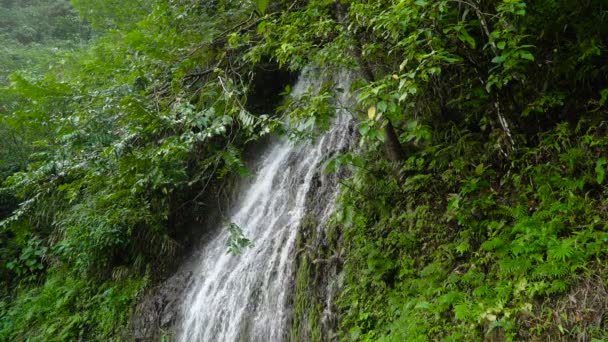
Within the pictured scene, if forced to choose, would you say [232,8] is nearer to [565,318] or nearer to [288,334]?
[288,334]

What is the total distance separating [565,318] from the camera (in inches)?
102

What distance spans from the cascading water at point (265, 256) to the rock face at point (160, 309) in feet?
0.93

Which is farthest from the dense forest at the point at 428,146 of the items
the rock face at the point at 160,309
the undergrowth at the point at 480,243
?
the rock face at the point at 160,309

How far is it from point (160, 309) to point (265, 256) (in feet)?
8.81

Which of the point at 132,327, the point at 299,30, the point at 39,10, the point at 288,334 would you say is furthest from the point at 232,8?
the point at 39,10

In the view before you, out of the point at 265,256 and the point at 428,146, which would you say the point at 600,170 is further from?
the point at 265,256

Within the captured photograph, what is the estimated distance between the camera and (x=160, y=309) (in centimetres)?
692

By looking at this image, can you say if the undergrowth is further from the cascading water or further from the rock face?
the rock face

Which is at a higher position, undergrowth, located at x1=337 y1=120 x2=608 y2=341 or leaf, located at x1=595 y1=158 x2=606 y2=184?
leaf, located at x1=595 y1=158 x2=606 y2=184

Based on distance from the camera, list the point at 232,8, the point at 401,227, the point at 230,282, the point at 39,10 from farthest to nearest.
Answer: the point at 39,10 < the point at 232,8 < the point at 230,282 < the point at 401,227

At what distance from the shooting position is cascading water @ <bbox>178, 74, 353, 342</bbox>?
505 cm

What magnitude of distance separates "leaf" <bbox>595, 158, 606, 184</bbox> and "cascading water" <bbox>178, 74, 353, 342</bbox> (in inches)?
107

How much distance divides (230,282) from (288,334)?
1632 mm

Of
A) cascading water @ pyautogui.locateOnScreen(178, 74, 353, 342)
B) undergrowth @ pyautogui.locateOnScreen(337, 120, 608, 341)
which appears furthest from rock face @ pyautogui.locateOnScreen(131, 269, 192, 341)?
undergrowth @ pyautogui.locateOnScreen(337, 120, 608, 341)
